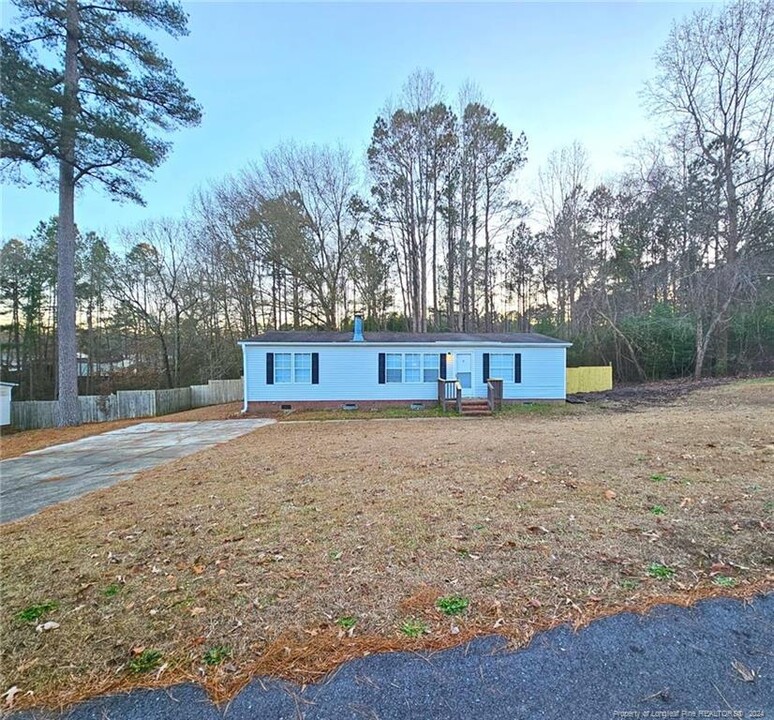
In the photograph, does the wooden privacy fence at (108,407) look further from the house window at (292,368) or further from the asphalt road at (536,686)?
the asphalt road at (536,686)

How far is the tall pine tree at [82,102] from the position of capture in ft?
35.3

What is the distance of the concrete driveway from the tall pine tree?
549 centimetres

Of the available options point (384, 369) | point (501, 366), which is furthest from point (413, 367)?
point (501, 366)

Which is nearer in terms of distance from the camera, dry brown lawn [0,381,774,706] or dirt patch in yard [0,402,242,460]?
dry brown lawn [0,381,774,706]

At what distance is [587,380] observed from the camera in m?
19.9

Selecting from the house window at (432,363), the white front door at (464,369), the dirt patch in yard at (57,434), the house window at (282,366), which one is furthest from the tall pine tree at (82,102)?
the white front door at (464,369)

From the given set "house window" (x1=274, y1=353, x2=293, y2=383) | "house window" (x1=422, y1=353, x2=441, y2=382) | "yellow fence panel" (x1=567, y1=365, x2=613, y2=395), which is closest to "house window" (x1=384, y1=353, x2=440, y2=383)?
"house window" (x1=422, y1=353, x2=441, y2=382)

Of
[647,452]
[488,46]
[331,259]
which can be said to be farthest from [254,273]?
[647,452]

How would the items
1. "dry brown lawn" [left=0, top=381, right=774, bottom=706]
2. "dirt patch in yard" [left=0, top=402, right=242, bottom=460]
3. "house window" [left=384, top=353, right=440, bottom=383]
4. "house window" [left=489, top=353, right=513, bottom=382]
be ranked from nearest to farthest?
1. "dry brown lawn" [left=0, top=381, right=774, bottom=706]
2. "dirt patch in yard" [left=0, top=402, right=242, bottom=460]
3. "house window" [left=384, top=353, right=440, bottom=383]
4. "house window" [left=489, top=353, right=513, bottom=382]

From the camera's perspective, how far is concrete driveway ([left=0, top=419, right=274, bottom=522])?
5.34 m

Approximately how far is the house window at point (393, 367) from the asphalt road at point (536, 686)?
12334mm

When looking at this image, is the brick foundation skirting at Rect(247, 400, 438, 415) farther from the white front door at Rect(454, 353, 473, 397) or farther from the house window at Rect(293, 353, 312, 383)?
the white front door at Rect(454, 353, 473, 397)

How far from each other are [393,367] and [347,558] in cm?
1147

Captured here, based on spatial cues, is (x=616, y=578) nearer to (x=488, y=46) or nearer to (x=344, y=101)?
(x=488, y=46)
